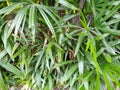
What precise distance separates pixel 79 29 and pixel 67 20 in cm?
11

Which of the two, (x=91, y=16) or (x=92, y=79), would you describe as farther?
(x=91, y=16)

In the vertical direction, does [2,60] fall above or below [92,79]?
above

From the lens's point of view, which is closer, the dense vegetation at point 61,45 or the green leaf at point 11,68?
the dense vegetation at point 61,45

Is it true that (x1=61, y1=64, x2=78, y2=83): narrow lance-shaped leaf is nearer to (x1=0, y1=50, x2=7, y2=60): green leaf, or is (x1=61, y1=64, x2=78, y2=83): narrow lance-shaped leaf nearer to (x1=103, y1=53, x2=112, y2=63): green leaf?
(x1=103, y1=53, x2=112, y2=63): green leaf

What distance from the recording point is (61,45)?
1605 millimetres

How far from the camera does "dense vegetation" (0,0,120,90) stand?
4.94 ft

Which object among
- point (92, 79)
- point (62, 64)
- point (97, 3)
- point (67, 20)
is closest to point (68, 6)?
point (67, 20)

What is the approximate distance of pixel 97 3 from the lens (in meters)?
1.66

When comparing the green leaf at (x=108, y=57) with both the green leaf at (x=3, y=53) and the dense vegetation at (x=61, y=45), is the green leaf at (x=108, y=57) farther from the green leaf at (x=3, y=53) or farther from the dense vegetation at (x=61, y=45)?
the green leaf at (x=3, y=53)

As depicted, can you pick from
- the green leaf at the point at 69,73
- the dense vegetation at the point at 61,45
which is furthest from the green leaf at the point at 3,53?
the green leaf at the point at 69,73

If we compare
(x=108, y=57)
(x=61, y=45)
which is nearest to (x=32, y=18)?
(x=61, y=45)

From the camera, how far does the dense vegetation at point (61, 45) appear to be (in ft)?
4.94

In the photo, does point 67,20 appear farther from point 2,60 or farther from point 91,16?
point 2,60

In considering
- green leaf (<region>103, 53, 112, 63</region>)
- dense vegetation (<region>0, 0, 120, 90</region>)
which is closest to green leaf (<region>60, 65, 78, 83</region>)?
dense vegetation (<region>0, 0, 120, 90</region>)
